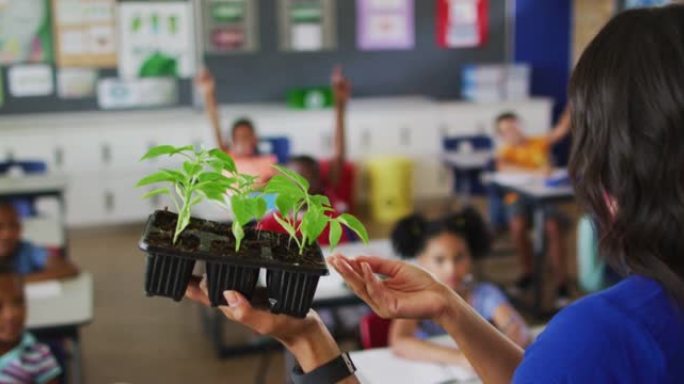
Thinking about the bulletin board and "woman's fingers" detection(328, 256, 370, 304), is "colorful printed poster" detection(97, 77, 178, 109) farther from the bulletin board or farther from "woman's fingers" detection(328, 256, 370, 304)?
"woman's fingers" detection(328, 256, 370, 304)

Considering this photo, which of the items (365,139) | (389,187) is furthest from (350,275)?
(365,139)

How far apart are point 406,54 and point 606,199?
22.0 ft

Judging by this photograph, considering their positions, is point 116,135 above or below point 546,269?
above

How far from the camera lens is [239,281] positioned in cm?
98

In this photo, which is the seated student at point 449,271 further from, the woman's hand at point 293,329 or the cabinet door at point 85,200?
the cabinet door at point 85,200

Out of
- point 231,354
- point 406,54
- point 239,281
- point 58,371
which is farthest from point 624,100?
point 406,54

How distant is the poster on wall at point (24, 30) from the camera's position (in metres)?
6.49

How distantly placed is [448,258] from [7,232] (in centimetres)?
176

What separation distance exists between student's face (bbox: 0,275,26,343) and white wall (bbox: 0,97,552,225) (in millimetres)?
3730

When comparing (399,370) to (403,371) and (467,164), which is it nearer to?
(403,371)

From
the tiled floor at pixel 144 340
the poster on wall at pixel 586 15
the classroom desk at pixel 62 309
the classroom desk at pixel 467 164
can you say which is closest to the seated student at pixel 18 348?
the classroom desk at pixel 62 309

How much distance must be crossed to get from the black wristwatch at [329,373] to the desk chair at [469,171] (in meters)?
4.79

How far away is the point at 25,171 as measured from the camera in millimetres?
5188

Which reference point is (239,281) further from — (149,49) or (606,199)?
(149,49)
